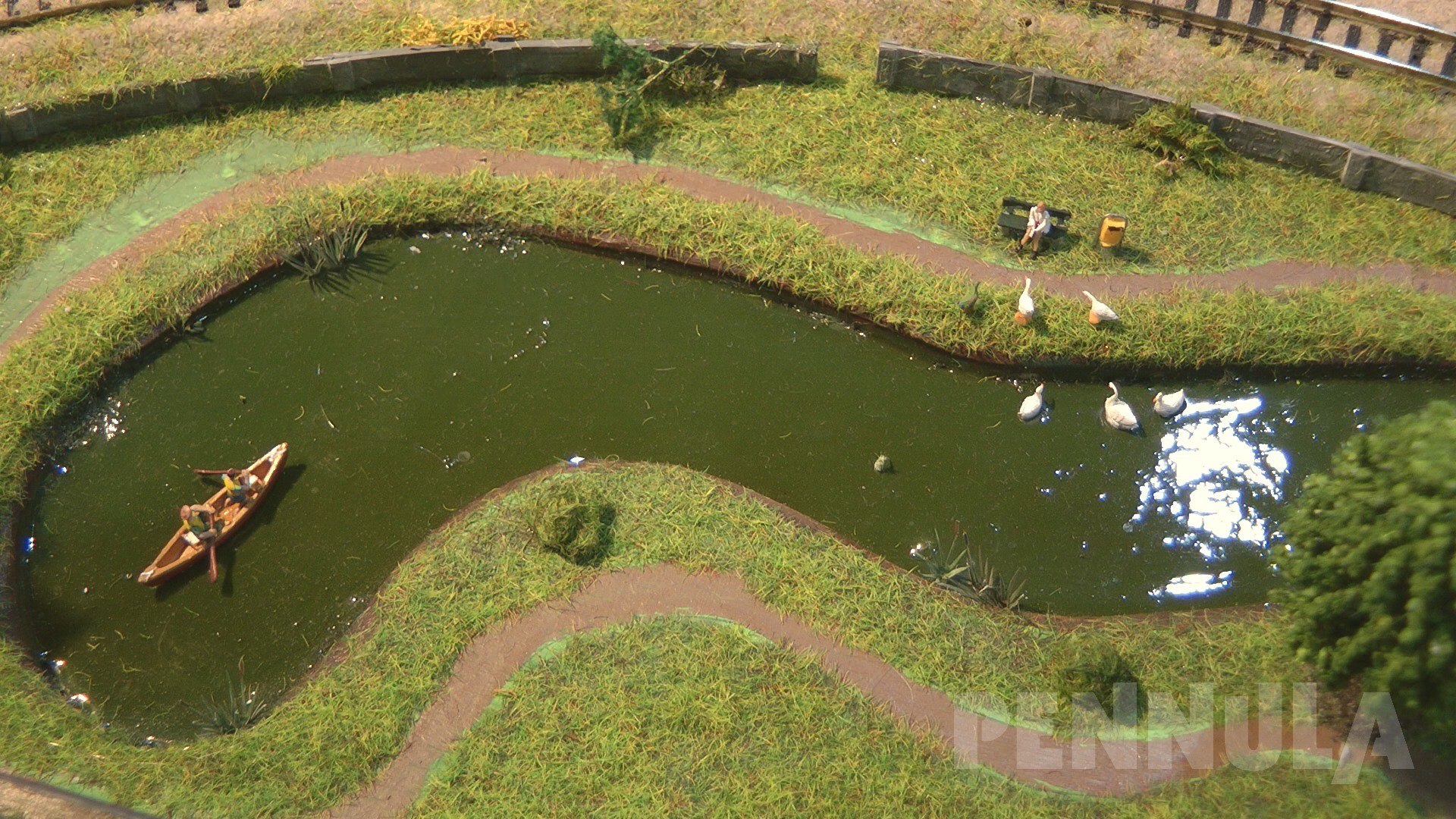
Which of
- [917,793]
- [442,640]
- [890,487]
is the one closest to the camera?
[917,793]

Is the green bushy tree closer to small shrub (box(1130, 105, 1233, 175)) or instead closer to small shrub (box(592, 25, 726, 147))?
small shrub (box(1130, 105, 1233, 175))

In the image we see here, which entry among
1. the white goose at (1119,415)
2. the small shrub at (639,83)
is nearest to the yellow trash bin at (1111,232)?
the white goose at (1119,415)

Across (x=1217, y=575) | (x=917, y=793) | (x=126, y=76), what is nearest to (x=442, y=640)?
(x=917, y=793)

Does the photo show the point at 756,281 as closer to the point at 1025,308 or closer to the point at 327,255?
the point at 1025,308

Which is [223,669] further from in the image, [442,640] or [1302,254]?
[1302,254]

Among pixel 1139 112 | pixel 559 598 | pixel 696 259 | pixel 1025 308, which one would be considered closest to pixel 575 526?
pixel 559 598

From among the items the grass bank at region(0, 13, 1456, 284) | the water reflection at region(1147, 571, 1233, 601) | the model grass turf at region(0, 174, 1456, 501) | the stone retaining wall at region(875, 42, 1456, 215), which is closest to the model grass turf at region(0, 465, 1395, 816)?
the water reflection at region(1147, 571, 1233, 601)
